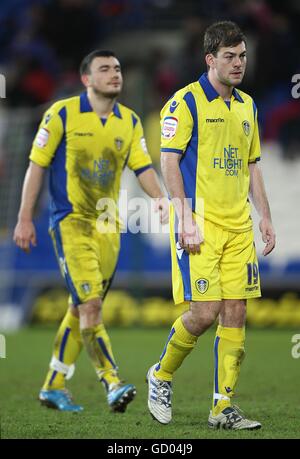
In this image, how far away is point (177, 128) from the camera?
A: 5531 millimetres

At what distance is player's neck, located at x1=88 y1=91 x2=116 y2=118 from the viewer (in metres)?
6.98

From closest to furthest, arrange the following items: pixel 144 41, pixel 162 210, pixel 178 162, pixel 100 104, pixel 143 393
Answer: pixel 178 162, pixel 162 210, pixel 100 104, pixel 143 393, pixel 144 41

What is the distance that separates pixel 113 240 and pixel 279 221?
7.23m

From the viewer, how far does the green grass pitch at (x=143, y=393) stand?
5.42 m

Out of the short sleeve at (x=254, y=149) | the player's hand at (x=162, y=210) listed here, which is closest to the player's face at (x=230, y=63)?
the short sleeve at (x=254, y=149)

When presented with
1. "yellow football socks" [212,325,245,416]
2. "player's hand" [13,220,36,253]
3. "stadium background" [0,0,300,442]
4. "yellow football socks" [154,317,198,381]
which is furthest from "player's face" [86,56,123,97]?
"stadium background" [0,0,300,442]

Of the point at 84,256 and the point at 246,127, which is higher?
the point at 246,127

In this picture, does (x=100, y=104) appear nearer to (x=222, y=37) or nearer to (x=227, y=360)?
(x=222, y=37)

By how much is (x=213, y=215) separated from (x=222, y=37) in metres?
0.99

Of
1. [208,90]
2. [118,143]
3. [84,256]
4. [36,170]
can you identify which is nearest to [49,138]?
[36,170]

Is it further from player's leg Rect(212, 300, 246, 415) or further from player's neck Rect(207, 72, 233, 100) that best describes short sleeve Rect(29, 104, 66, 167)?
player's leg Rect(212, 300, 246, 415)

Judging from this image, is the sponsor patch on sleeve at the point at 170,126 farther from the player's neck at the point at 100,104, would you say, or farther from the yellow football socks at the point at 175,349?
the player's neck at the point at 100,104

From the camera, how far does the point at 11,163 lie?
1451cm

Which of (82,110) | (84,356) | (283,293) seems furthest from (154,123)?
(82,110)
